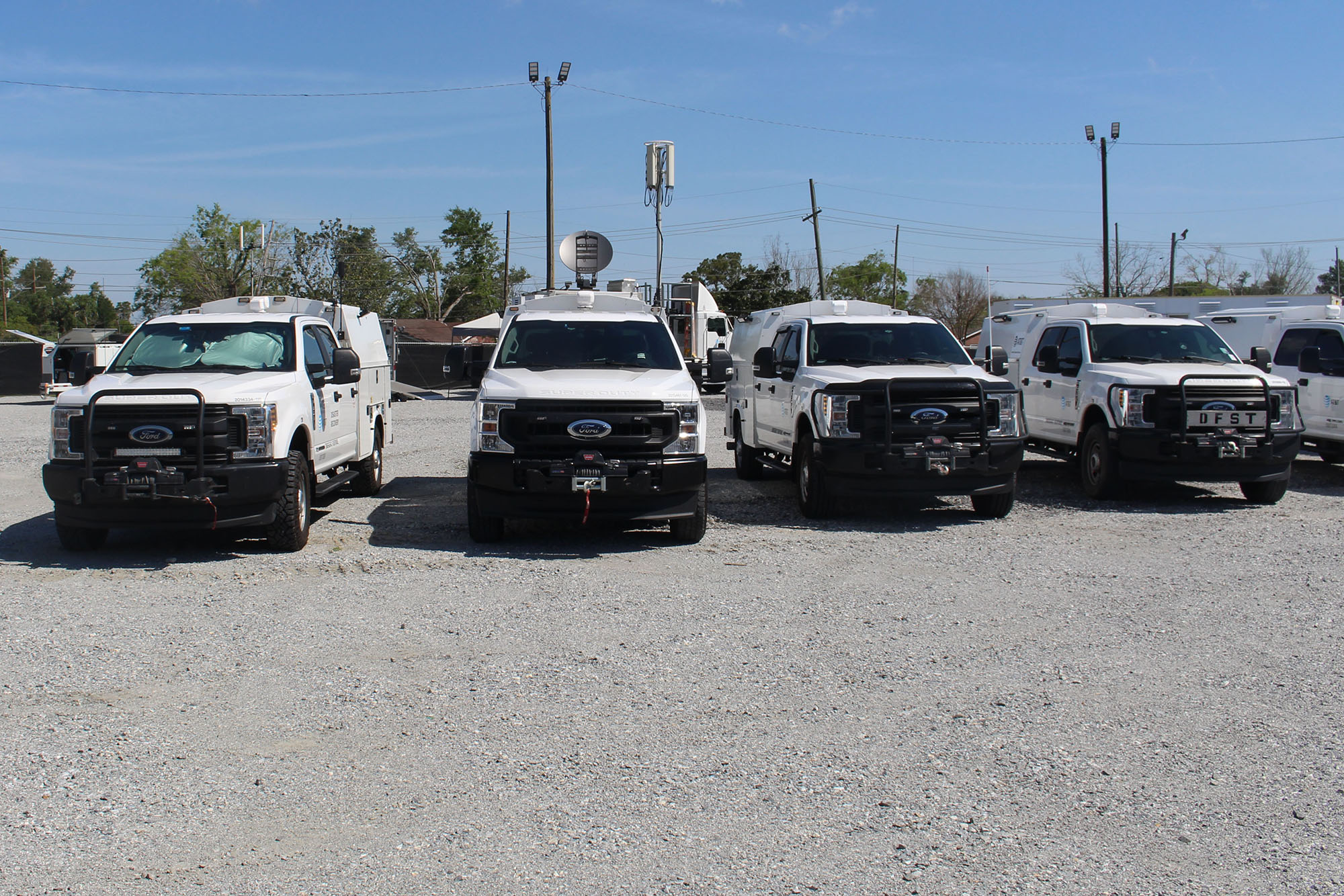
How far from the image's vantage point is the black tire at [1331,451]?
573 inches

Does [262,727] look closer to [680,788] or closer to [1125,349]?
[680,788]

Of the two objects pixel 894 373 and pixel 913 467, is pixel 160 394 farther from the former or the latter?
pixel 894 373

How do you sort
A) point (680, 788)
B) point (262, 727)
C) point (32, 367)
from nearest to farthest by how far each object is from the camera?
point (680, 788)
point (262, 727)
point (32, 367)

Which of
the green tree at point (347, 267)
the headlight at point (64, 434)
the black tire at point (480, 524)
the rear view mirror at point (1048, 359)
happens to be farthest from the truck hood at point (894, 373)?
the green tree at point (347, 267)

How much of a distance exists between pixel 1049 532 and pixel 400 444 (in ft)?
40.6

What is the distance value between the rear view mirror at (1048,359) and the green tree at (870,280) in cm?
7399

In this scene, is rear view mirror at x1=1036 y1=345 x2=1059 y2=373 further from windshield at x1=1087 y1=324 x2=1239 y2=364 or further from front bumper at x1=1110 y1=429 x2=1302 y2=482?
front bumper at x1=1110 y1=429 x2=1302 y2=482

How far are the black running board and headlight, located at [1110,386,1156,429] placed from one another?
838 cm

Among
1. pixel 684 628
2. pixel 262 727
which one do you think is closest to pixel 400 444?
pixel 684 628

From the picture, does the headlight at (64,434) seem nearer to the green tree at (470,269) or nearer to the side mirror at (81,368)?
the side mirror at (81,368)

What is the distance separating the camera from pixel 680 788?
4.42 m

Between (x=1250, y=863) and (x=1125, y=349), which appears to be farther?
(x=1125, y=349)

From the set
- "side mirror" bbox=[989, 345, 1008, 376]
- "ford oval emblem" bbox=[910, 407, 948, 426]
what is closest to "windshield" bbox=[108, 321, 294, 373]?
"ford oval emblem" bbox=[910, 407, 948, 426]

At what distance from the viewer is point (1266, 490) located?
1255 cm
